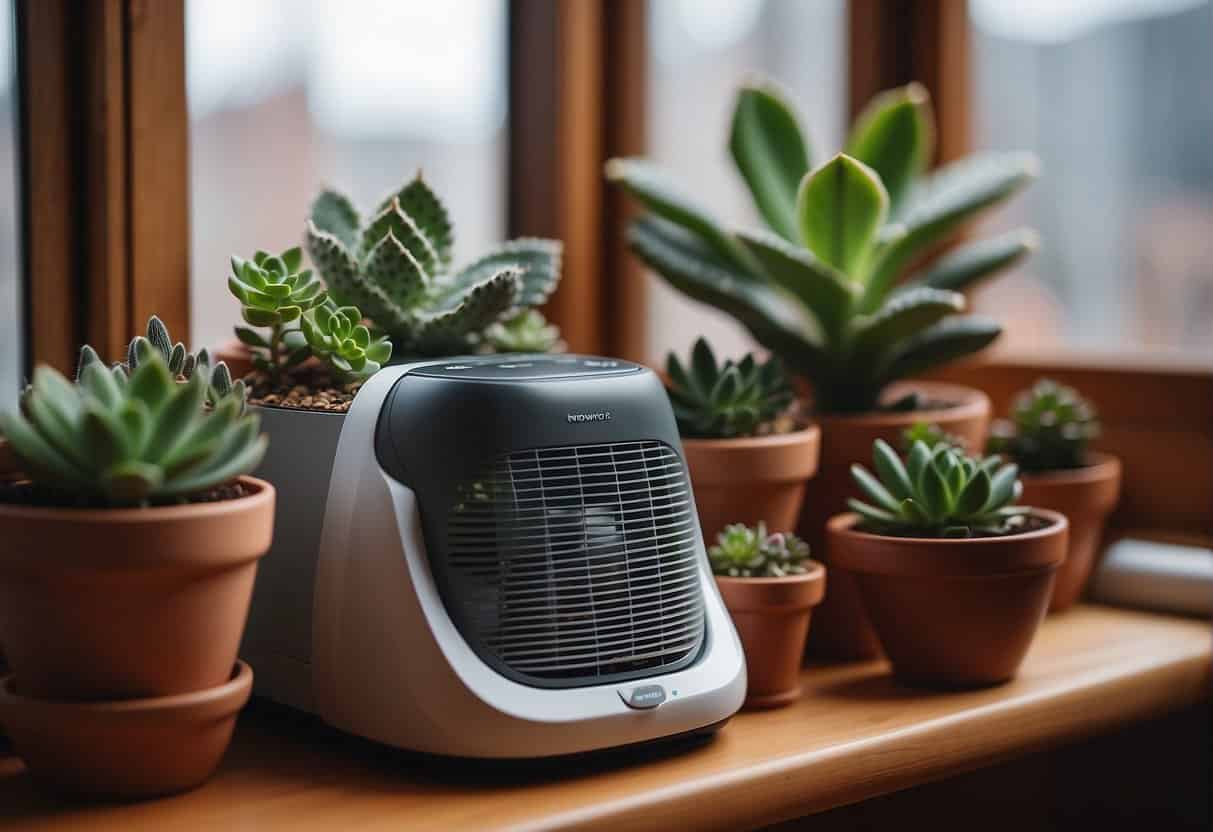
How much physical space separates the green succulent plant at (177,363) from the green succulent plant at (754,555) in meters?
0.36

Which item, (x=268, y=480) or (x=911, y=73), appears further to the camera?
(x=911, y=73)

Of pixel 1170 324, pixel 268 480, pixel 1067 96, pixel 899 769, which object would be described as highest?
pixel 1067 96

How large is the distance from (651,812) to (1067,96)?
107 centimetres

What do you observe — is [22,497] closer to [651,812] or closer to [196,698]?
[196,698]

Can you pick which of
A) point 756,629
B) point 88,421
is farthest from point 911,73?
point 88,421

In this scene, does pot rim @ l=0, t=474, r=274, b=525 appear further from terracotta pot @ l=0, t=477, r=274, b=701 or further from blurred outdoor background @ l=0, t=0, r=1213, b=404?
blurred outdoor background @ l=0, t=0, r=1213, b=404

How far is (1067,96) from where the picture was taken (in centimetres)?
146

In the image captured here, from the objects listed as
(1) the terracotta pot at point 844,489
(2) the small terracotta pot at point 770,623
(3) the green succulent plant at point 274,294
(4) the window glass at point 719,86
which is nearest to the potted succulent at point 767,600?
(2) the small terracotta pot at point 770,623

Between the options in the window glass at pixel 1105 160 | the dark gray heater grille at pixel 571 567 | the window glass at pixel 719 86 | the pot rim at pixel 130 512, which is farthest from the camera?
the window glass at pixel 719 86

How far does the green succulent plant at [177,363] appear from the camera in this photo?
30.1 inches

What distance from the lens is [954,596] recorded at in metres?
0.94

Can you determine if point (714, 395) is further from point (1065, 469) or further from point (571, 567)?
point (1065, 469)

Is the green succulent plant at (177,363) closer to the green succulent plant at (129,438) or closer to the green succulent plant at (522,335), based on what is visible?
the green succulent plant at (129,438)

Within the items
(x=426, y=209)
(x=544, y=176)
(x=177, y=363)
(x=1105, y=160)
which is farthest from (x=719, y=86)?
(x=177, y=363)
